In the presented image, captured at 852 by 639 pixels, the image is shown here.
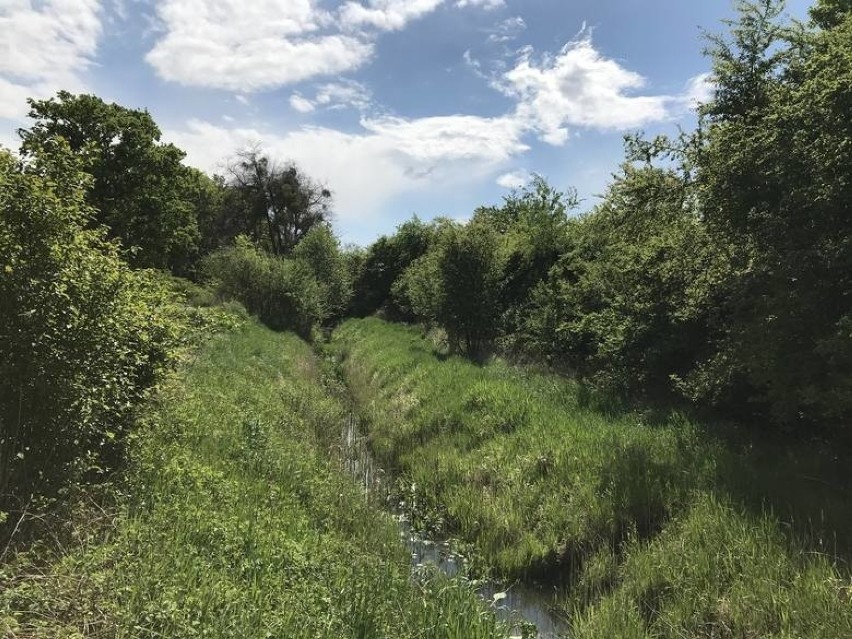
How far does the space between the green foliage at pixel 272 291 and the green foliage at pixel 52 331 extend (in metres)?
31.1

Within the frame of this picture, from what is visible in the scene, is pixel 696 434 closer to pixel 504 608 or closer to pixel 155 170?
pixel 504 608

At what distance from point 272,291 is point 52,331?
33175 millimetres

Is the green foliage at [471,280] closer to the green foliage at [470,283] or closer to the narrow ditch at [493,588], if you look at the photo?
the green foliage at [470,283]

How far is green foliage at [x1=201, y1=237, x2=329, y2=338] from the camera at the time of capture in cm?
3722

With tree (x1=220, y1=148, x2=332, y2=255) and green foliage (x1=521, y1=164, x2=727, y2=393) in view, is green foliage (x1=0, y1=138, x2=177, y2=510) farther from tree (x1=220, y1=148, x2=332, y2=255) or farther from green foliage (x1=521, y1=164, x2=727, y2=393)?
tree (x1=220, y1=148, x2=332, y2=255)

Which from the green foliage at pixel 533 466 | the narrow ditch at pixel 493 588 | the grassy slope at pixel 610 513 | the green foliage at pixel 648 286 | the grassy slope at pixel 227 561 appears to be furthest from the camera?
the green foliage at pixel 648 286

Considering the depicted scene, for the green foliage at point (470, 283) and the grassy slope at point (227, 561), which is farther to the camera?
the green foliage at point (470, 283)

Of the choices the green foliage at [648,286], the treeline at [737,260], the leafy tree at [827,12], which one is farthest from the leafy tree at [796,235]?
the leafy tree at [827,12]

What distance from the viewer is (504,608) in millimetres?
6680

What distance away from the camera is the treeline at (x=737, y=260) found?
282 inches

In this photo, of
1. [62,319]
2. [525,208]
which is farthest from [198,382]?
[525,208]

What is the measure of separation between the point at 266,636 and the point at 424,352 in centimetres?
1846

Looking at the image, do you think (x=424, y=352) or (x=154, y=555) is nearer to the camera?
(x=154, y=555)

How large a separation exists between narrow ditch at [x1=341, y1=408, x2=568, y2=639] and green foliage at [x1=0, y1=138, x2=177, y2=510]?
4.25m
